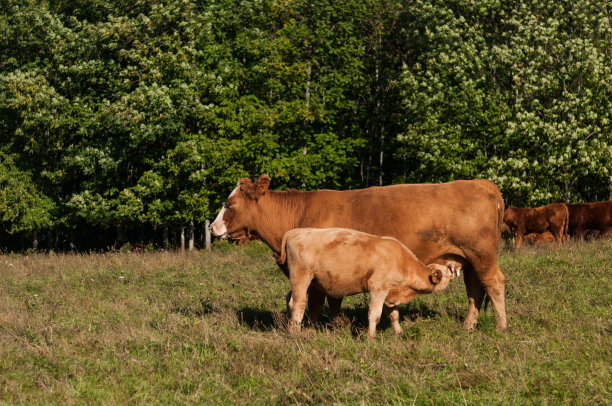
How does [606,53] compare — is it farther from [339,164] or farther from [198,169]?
[198,169]

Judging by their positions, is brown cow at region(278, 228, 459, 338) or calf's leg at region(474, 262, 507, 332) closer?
brown cow at region(278, 228, 459, 338)

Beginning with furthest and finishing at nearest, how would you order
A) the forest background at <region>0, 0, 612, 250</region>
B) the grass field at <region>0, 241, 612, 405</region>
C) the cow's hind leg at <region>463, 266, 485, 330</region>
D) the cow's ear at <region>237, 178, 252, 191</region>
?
the forest background at <region>0, 0, 612, 250</region>
the cow's ear at <region>237, 178, 252, 191</region>
the cow's hind leg at <region>463, 266, 485, 330</region>
the grass field at <region>0, 241, 612, 405</region>

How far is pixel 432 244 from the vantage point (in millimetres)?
9766

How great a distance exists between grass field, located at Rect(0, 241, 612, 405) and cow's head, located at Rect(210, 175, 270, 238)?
1375 millimetres

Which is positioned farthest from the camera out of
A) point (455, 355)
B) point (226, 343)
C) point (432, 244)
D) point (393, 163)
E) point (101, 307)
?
point (393, 163)

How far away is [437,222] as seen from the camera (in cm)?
970

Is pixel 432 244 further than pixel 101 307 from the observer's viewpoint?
No

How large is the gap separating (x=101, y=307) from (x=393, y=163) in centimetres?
3084

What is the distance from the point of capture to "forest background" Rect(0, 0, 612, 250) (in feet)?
88.1

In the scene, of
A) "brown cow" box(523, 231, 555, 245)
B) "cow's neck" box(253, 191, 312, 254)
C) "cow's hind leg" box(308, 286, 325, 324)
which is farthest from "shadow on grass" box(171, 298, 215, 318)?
"brown cow" box(523, 231, 555, 245)

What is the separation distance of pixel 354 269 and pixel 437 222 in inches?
68.1

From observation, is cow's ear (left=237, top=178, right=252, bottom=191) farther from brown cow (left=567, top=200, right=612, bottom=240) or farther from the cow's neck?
brown cow (left=567, top=200, right=612, bottom=240)

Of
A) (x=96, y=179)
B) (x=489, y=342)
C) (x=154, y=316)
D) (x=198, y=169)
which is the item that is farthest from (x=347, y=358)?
(x=96, y=179)

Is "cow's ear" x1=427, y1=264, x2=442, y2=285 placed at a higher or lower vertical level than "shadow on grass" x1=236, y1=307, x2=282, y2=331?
higher
